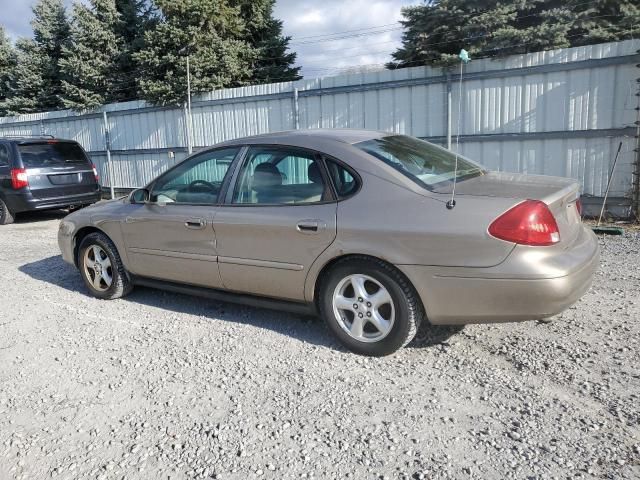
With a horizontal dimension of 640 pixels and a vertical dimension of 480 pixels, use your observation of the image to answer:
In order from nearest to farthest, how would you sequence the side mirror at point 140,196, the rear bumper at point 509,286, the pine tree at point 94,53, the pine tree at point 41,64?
the rear bumper at point 509,286 < the side mirror at point 140,196 < the pine tree at point 94,53 < the pine tree at point 41,64

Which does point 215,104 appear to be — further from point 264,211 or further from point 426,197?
point 426,197

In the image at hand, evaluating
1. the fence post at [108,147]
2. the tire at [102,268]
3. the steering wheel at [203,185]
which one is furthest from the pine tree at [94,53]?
the steering wheel at [203,185]

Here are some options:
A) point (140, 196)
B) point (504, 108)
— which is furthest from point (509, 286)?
point (504, 108)

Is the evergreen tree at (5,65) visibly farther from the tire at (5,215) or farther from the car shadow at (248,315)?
the car shadow at (248,315)

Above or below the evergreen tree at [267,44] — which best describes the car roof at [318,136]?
below

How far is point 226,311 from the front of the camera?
479 cm

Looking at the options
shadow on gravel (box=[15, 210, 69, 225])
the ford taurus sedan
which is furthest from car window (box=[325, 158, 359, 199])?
shadow on gravel (box=[15, 210, 69, 225])

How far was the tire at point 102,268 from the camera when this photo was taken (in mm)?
5105

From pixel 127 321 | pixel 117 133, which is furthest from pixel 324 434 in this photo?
pixel 117 133

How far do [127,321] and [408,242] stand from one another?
262 centimetres

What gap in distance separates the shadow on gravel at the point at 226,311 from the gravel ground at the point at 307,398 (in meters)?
0.03

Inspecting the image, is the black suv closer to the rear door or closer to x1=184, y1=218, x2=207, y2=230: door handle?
the rear door

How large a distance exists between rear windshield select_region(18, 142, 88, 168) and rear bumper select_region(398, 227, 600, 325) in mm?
8718

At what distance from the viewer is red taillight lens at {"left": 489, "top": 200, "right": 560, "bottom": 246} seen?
3111 mm
